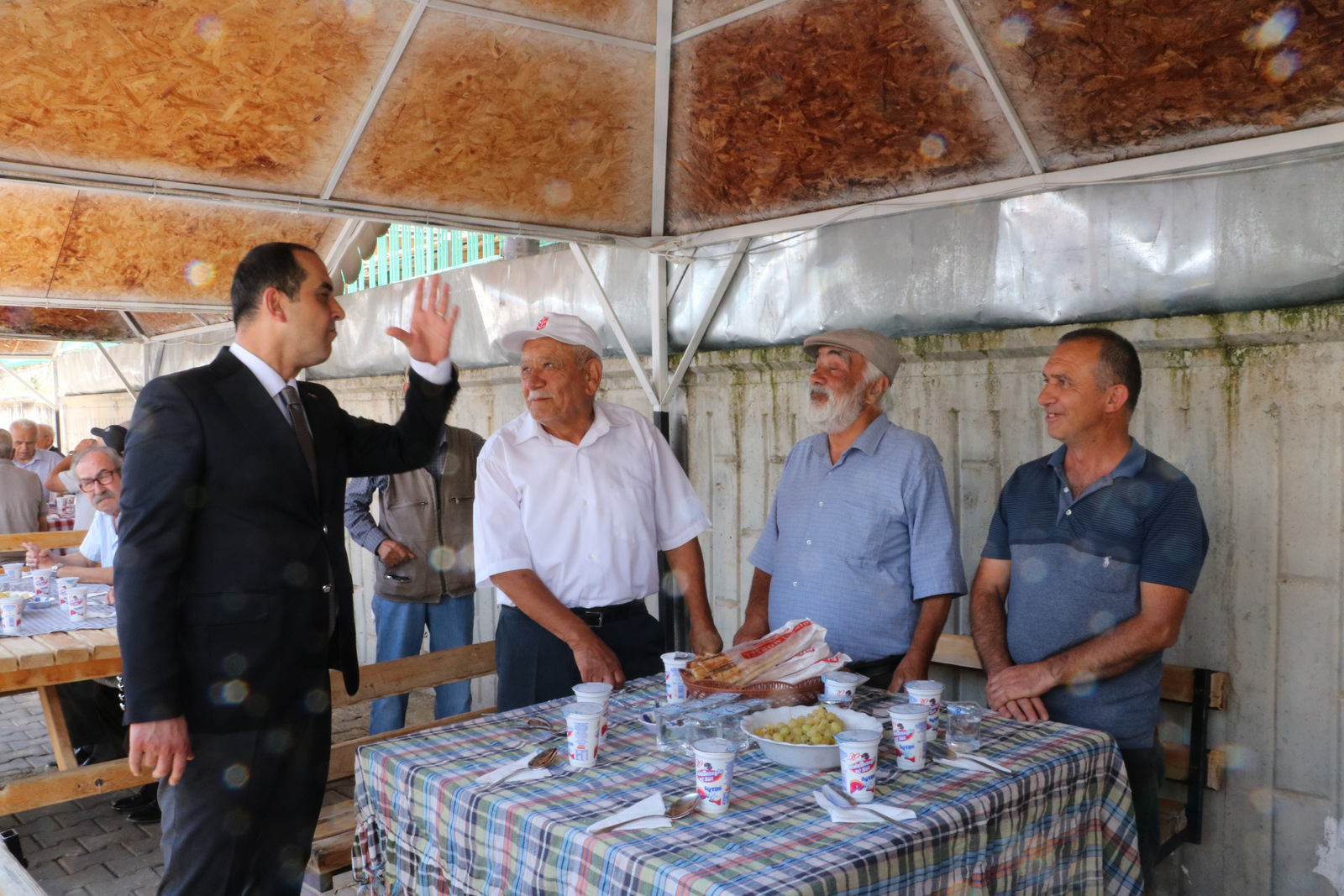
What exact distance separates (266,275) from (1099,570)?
227 cm

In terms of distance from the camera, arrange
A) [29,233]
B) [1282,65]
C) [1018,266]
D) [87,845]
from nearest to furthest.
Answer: [1282,65] < [1018,266] < [87,845] < [29,233]

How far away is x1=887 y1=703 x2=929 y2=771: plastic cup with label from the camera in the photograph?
6.42ft

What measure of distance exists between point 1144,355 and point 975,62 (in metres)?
1.19

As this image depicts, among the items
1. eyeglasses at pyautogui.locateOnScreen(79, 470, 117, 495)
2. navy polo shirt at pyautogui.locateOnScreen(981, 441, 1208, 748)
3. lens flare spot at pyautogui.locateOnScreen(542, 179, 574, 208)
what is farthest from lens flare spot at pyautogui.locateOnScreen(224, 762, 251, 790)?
eyeglasses at pyautogui.locateOnScreen(79, 470, 117, 495)

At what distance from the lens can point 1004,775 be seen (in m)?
1.93

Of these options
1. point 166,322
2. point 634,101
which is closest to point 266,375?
point 634,101

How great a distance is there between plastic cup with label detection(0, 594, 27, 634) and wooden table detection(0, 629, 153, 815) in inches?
4.5

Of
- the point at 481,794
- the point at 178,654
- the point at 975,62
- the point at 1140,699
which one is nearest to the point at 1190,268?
the point at 975,62

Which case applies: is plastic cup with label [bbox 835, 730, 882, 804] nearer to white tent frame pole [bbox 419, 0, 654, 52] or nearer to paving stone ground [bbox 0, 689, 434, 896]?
paving stone ground [bbox 0, 689, 434, 896]

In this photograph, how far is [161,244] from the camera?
6.08 metres

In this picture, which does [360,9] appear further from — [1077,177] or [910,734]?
[910,734]

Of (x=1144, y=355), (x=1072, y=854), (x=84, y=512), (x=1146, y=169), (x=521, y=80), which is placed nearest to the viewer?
(x=1072, y=854)

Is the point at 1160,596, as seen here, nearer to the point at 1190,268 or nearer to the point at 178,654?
the point at 1190,268

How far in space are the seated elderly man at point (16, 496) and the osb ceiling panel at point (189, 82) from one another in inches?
187
